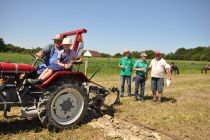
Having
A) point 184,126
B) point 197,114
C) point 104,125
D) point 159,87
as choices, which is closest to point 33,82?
point 104,125

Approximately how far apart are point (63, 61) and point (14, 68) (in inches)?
39.5

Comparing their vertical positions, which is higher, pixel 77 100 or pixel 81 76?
pixel 81 76

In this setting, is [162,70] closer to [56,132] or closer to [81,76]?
[81,76]

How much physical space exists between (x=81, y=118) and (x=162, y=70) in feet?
14.4

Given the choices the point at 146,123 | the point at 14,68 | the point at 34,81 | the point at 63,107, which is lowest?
the point at 146,123

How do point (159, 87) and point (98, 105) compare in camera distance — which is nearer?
point (98, 105)

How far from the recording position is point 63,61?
5.85 metres

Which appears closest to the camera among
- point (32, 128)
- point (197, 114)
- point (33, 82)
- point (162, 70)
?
point (33, 82)

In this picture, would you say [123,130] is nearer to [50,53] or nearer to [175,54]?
[50,53]

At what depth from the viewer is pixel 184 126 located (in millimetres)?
6344

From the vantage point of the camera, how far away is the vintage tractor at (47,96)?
17.4ft

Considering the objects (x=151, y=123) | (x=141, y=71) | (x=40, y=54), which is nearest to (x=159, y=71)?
(x=141, y=71)

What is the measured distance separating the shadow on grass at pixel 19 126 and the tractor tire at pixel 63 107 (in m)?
0.45

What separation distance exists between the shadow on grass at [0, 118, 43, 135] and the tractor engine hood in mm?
1165
